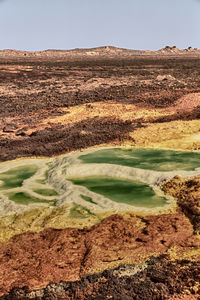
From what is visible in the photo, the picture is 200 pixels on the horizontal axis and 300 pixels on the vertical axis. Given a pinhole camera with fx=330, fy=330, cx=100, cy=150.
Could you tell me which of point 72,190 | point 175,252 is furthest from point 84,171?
point 175,252

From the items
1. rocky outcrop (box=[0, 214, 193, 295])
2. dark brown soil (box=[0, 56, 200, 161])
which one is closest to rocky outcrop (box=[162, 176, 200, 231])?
rocky outcrop (box=[0, 214, 193, 295])

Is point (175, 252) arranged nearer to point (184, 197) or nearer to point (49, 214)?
point (184, 197)

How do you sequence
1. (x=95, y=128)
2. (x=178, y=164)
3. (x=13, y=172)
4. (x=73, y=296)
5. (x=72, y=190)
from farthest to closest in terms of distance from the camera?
(x=95, y=128) → (x=13, y=172) → (x=178, y=164) → (x=72, y=190) → (x=73, y=296)

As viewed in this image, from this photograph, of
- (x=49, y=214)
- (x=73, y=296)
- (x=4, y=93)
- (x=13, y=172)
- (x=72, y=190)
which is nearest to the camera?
(x=73, y=296)

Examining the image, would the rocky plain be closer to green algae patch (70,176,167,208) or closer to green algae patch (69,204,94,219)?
green algae patch (69,204,94,219)

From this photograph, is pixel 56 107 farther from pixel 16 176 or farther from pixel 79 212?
pixel 79 212

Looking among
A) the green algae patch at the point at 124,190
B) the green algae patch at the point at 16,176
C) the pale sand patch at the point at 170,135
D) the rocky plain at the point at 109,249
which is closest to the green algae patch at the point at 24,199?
the rocky plain at the point at 109,249

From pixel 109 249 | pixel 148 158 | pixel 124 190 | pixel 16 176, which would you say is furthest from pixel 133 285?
pixel 16 176
